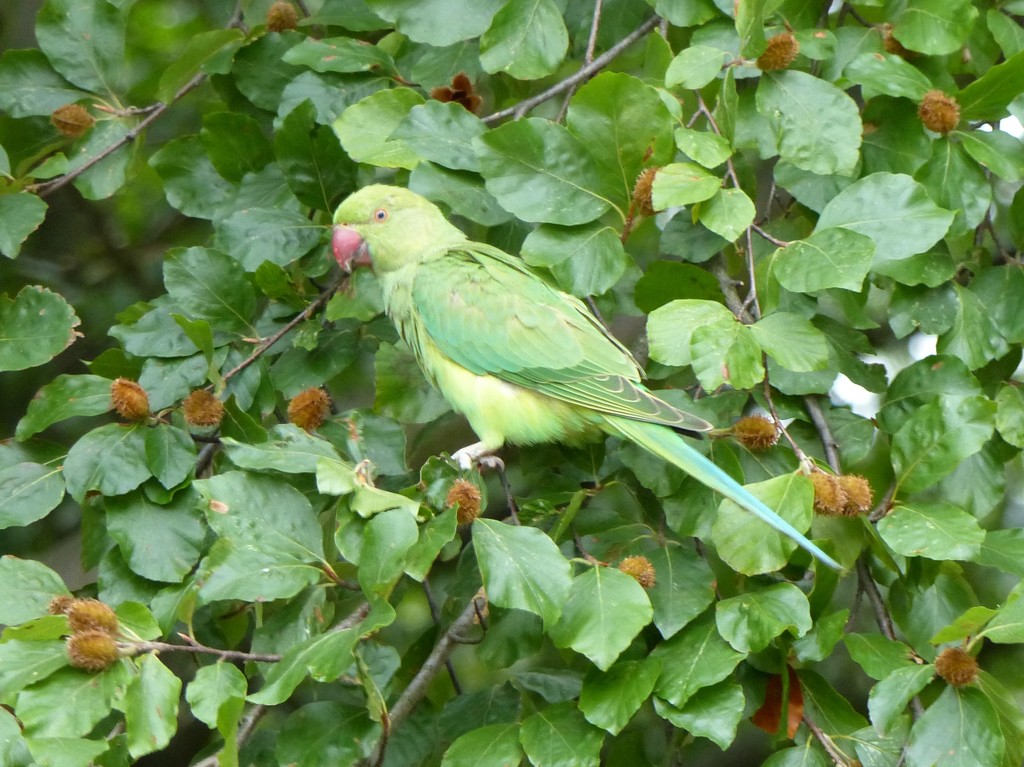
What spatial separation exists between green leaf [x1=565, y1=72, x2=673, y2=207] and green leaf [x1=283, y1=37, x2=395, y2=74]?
2.44 feet

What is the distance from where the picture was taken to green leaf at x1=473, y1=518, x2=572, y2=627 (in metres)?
1.97

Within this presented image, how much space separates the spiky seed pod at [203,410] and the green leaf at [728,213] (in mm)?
1152

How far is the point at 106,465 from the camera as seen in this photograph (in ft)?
7.72

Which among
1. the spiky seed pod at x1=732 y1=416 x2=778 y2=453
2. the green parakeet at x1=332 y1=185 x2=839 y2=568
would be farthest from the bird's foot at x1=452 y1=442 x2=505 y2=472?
the spiky seed pod at x1=732 y1=416 x2=778 y2=453

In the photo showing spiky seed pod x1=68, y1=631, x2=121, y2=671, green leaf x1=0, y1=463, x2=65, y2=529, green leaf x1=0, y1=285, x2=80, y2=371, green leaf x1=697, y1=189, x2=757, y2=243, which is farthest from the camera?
green leaf x1=0, y1=285, x2=80, y2=371

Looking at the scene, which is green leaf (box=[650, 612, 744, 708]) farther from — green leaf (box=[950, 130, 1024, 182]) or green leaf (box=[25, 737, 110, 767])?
green leaf (box=[950, 130, 1024, 182])

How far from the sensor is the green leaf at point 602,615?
1993 millimetres

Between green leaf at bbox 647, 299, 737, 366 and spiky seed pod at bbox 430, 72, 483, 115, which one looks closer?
green leaf at bbox 647, 299, 737, 366

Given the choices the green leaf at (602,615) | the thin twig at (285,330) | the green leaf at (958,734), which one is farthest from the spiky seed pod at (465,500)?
the green leaf at (958,734)

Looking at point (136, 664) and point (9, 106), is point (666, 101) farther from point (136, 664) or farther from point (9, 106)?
point (9, 106)

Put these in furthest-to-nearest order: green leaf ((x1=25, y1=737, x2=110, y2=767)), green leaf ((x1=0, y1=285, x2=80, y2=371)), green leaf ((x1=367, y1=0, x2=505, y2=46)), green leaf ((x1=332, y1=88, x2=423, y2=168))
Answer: green leaf ((x1=367, y1=0, x2=505, y2=46)), green leaf ((x1=332, y1=88, x2=423, y2=168)), green leaf ((x1=0, y1=285, x2=80, y2=371)), green leaf ((x1=25, y1=737, x2=110, y2=767))

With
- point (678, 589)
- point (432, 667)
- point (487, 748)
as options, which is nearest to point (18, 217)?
point (432, 667)

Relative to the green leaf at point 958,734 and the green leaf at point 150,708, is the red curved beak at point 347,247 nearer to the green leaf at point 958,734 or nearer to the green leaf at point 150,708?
the green leaf at point 150,708

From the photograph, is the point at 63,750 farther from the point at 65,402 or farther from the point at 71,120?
the point at 71,120
